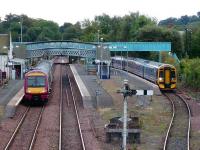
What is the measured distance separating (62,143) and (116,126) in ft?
8.05

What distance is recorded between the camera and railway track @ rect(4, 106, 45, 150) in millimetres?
22438

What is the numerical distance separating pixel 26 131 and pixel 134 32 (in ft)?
268

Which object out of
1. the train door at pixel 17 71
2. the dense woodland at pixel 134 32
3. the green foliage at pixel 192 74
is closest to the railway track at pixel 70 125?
the green foliage at pixel 192 74

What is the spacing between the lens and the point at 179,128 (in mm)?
26656

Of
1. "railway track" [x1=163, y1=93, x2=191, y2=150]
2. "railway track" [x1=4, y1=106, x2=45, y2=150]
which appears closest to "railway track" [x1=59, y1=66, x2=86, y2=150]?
"railway track" [x1=4, y1=106, x2=45, y2=150]

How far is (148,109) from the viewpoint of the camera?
33.8 meters

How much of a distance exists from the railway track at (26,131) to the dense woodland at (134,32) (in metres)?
19.6

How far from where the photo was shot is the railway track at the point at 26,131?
2244cm

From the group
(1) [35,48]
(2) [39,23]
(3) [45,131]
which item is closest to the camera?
(3) [45,131]

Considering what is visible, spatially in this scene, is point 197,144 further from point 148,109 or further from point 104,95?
point 104,95

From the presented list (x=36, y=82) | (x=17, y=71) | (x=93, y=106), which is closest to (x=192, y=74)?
(x=93, y=106)

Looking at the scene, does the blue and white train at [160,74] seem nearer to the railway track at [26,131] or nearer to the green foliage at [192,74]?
the green foliage at [192,74]

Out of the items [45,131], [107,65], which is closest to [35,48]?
[107,65]

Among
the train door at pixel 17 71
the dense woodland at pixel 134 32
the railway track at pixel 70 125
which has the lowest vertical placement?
the railway track at pixel 70 125
